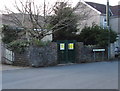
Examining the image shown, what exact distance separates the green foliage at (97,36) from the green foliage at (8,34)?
8114 millimetres

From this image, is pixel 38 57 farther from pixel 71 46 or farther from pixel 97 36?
pixel 97 36

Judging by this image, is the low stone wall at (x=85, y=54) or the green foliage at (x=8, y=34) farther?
the low stone wall at (x=85, y=54)

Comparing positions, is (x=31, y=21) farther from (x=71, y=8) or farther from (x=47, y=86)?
(x=47, y=86)

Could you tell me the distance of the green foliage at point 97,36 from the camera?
20641mm

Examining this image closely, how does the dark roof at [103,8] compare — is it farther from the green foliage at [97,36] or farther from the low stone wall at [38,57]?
the low stone wall at [38,57]

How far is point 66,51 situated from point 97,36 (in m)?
5.07

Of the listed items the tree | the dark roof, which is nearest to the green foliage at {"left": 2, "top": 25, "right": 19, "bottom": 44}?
the tree

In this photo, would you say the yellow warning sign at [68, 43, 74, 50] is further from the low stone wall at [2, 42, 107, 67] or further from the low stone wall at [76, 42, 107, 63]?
the low stone wall at [2, 42, 107, 67]

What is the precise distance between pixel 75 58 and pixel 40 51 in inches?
162

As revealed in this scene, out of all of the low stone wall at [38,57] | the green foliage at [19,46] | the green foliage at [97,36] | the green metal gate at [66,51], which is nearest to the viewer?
the low stone wall at [38,57]

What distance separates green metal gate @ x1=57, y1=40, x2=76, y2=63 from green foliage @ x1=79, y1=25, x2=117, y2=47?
387cm

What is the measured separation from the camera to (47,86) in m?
8.12

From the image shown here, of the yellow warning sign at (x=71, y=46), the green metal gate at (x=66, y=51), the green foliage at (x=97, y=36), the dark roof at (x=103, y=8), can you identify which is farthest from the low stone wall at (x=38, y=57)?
the dark roof at (x=103, y=8)

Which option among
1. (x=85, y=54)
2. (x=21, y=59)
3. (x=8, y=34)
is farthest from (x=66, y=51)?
(x=8, y=34)
